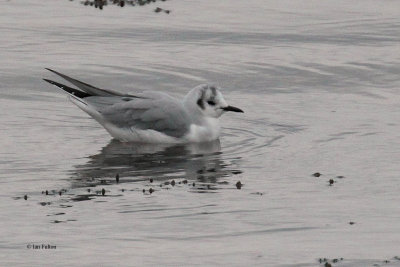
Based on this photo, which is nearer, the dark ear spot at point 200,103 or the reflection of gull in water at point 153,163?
the reflection of gull in water at point 153,163

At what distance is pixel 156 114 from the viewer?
17781 millimetres

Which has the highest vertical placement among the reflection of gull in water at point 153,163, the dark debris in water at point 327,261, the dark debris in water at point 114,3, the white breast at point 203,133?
the dark debris in water at point 114,3

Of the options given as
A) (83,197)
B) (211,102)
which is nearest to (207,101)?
(211,102)

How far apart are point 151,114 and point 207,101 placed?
79cm

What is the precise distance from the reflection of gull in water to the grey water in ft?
0.11

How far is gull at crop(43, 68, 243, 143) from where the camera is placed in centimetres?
1777

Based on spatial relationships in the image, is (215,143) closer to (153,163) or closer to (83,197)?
(153,163)

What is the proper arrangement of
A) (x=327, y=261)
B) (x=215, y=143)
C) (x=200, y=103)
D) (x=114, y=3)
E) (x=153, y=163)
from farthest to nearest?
(x=114, y=3) → (x=200, y=103) → (x=215, y=143) → (x=153, y=163) → (x=327, y=261)

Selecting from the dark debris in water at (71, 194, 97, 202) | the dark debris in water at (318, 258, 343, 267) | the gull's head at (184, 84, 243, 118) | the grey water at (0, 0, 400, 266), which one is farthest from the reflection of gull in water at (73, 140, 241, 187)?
the dark debris in water at (318, 258, 343, 267)

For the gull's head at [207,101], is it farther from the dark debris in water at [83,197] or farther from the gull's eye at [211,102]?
the dark debris in water at [83,197]

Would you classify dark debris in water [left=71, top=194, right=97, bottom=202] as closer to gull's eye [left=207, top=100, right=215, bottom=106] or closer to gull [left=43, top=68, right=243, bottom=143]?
gull [left=43, top=68, right=243, bottom=143]

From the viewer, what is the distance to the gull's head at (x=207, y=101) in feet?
59.2

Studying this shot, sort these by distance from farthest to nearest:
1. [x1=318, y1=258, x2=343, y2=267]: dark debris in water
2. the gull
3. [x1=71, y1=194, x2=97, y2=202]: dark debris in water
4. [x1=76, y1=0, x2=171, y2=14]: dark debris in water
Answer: [x1=76, y1=0, x2=171, y2=14]: dark debris in water < the gull < [x1=71, y1=194, x2=97, y2=202]: dark debris in water < [x1=318, y1=258, x2=343, y2=267]: dark debris in water

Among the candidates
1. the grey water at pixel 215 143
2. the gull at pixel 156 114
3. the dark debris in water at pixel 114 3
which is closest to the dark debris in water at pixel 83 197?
the grey water at pixel 215 143
